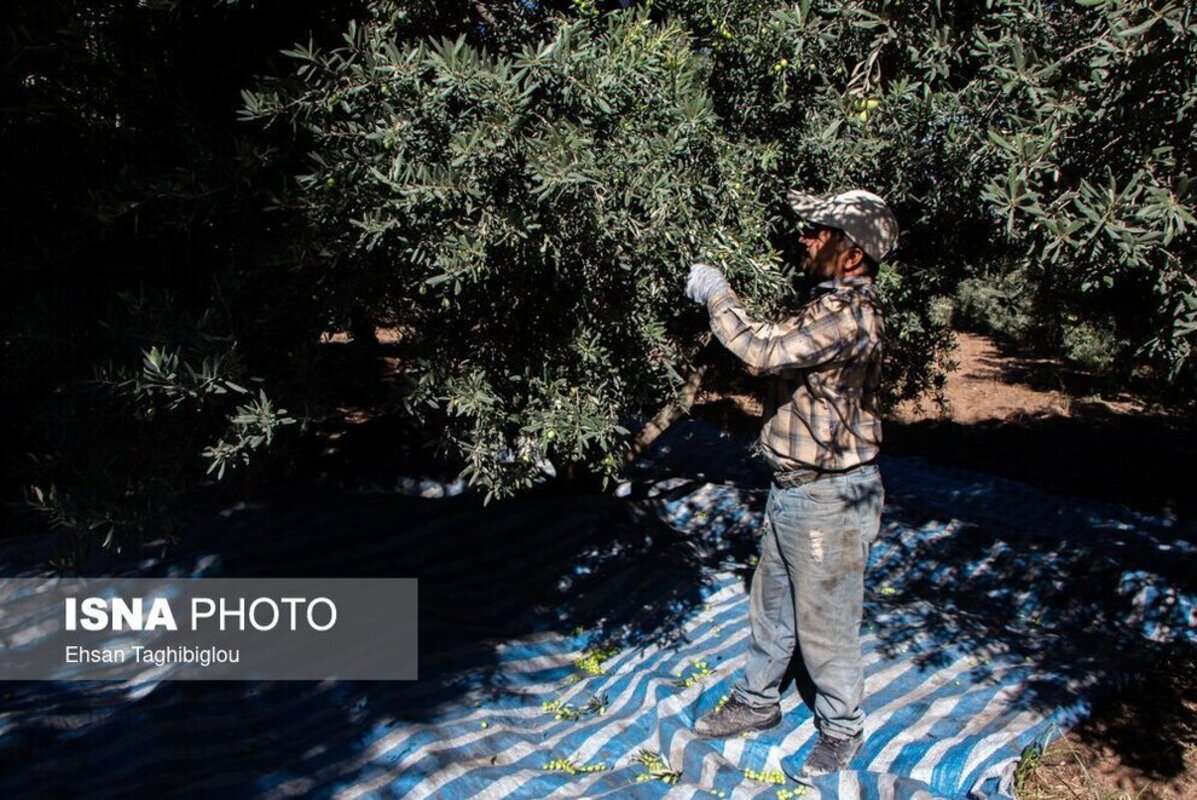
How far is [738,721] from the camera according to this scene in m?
3.65

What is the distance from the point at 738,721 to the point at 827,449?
3.96 ft

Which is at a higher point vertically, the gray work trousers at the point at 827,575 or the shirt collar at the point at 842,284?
the shirt collar at the point at 842,284

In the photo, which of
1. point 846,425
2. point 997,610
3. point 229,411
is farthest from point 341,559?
point 997,610

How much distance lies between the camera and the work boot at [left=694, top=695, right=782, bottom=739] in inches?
143

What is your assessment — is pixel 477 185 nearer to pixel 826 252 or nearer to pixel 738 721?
pixel 826 252

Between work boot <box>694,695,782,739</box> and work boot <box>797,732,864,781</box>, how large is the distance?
248mm

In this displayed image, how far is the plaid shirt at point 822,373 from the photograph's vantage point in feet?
9.97

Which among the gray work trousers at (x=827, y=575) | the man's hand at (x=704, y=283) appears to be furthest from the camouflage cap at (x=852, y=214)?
the gray work trousers at (x=827, y=575)

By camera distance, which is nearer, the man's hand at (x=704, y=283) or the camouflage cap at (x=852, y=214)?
the man's hand at (x=704, y=283)

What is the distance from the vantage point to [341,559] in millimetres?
5453

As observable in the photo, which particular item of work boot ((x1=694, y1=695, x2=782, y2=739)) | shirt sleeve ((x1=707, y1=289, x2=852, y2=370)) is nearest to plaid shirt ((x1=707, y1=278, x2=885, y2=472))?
shirt sleeve ((x1=707, y1=289, x2=852, y2=370))

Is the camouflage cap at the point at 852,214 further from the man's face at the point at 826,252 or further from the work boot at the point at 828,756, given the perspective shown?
the work boot at the point at 828,756

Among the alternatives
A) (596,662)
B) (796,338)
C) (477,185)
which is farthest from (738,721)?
(477,185)

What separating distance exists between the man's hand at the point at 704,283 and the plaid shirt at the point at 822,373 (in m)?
0.12
